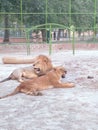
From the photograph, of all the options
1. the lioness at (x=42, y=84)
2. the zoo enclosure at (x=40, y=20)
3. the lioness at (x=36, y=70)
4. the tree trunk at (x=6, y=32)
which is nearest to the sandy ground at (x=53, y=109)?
the lioness at (x=42, y=84)

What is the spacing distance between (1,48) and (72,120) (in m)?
12.7

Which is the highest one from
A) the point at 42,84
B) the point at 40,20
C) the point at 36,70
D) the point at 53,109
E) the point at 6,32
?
the point at 40,20

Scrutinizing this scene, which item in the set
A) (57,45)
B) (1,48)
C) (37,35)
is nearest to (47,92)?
(1,48)

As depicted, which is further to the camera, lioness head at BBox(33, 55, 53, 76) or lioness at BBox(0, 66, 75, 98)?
lioness head at BBox(33, 55, 53, 76)

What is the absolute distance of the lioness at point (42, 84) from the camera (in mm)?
5730

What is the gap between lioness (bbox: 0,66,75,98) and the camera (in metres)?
5.73

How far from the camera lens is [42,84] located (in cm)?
609

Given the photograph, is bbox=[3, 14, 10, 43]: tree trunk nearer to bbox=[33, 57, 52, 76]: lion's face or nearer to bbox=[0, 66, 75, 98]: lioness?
bbox=[33, 57, 52, 76]: lion's face

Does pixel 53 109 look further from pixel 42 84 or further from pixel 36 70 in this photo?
pixel 36 70

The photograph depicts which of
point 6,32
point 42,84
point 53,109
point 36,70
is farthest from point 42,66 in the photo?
point 6,32

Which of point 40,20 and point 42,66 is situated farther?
point 40,20

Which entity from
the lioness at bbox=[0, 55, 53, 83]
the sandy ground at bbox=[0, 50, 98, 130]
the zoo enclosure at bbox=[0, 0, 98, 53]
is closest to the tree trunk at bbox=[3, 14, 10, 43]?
the zoo enclosure at bbox=[0, 0, 98, 53]

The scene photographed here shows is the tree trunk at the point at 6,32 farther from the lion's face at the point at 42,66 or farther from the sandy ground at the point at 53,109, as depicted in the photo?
the sandy ground at the point at 53,109

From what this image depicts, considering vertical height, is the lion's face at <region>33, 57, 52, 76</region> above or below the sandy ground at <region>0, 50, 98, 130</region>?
above
